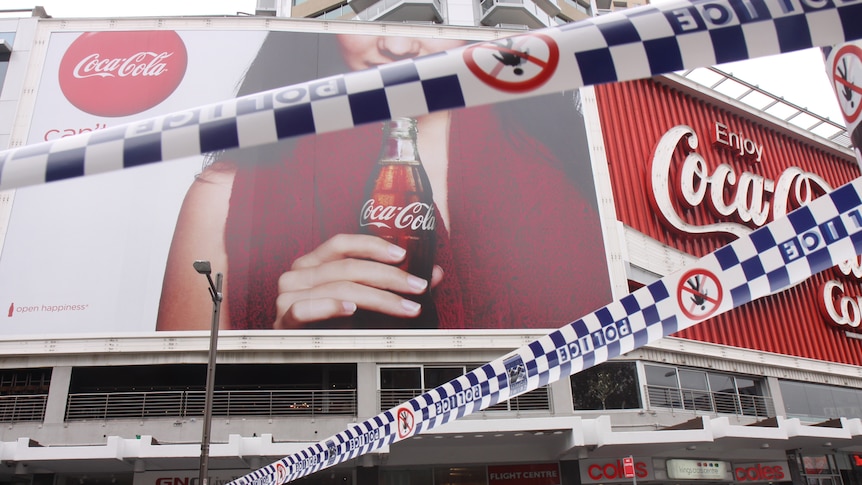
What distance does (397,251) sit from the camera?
2128 centimetres

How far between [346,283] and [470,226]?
464cm

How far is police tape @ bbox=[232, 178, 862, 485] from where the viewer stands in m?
6.40

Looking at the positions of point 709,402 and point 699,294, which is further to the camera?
point 709,402

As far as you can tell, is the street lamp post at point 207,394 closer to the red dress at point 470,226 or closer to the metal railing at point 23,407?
the red dress at point 470,226

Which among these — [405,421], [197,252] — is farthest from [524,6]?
[405,421]

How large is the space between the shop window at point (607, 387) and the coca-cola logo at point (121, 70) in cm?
1705

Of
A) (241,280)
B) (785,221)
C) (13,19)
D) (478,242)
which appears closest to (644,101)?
(478,242)

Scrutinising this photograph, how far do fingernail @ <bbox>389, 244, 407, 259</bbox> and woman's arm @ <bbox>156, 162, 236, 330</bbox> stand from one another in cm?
519

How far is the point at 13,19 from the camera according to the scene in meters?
24.0

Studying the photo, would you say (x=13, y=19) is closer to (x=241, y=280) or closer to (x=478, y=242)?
(x=241, y=280)

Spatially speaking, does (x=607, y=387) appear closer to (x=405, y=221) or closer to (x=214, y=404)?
(x=405, y=221)

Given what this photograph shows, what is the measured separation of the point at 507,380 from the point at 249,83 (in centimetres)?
1729

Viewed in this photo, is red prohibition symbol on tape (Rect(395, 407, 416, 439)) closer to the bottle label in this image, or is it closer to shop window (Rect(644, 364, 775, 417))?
the bottle label

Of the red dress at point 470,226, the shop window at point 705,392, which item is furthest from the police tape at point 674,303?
the shop window at point 705,392
